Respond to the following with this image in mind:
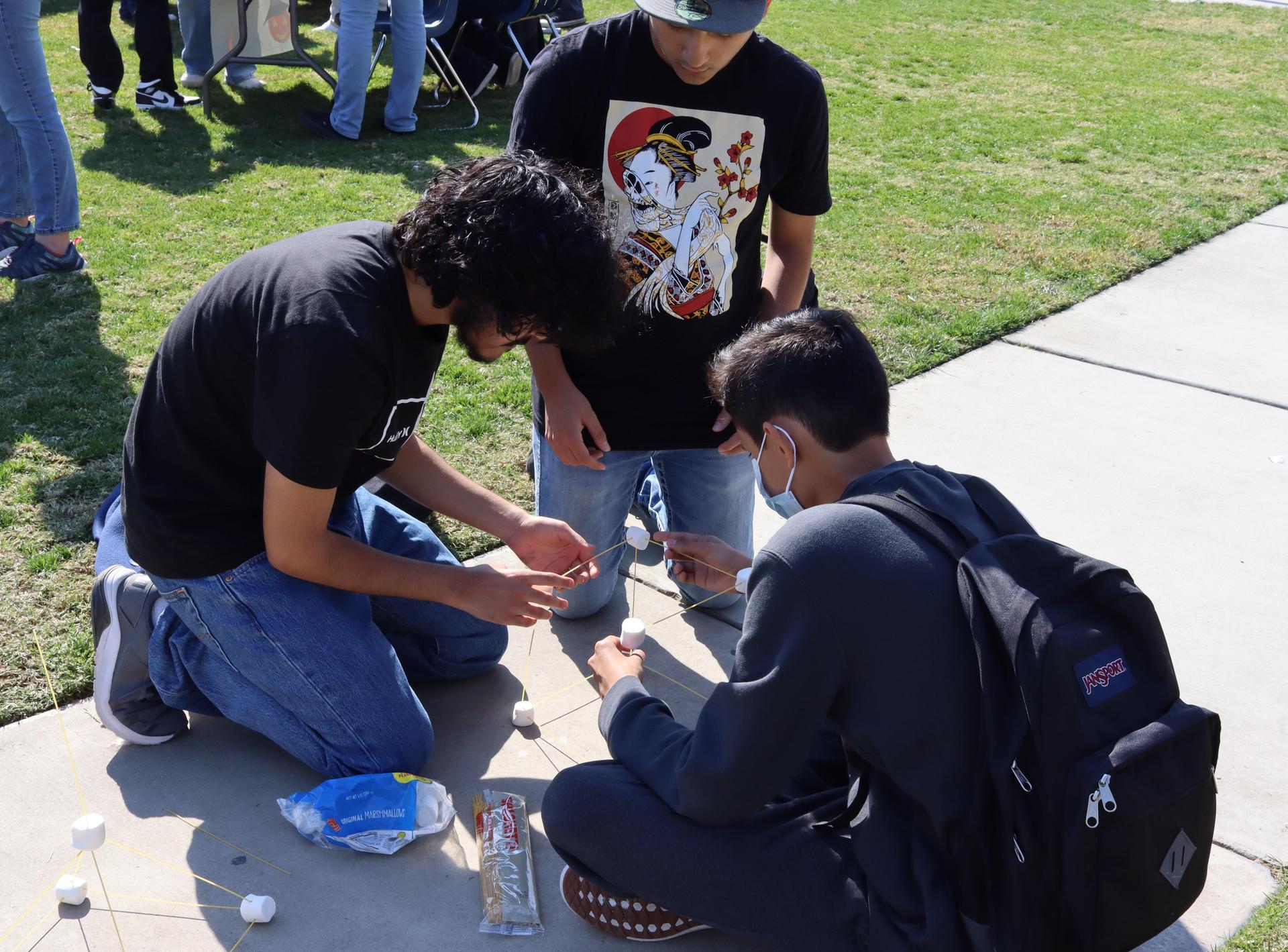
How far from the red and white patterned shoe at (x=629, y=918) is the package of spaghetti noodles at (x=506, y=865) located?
11 cm

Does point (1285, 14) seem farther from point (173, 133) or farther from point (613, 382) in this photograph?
point (613, 382)

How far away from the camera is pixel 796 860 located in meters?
2.02

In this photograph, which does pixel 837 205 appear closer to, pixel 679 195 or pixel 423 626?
pixel 679 195

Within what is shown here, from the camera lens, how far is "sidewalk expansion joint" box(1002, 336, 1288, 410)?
15.4 ft

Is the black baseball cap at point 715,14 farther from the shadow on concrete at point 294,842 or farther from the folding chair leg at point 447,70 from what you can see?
the folding chair leg at point 447,70

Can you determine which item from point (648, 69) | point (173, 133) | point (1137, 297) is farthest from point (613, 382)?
point (173, 133)

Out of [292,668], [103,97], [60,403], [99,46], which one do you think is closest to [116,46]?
[99,46]

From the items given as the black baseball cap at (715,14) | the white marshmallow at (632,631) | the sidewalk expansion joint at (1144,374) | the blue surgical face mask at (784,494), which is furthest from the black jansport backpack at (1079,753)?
the sidewalk expansion joint at (1144,374)

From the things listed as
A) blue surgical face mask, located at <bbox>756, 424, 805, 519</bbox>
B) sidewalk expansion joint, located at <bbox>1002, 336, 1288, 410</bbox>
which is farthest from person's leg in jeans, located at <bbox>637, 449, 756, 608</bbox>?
sidewalk expansion joint, located at <bbox>1002, 336, 1288, 410</bbox>

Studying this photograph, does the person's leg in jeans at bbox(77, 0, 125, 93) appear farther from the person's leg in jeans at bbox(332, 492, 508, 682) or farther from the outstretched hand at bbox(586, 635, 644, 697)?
the outstretched hand at bbox(586, 635, 644, 697)

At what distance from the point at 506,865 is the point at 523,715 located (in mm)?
487

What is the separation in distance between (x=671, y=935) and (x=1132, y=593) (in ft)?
3.63

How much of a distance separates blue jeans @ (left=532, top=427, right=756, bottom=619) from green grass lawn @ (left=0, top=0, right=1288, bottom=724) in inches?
16.2

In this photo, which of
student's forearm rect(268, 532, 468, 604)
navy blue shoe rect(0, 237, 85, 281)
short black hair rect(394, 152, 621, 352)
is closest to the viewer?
short black hair rect(394, 152, 621, 352)
